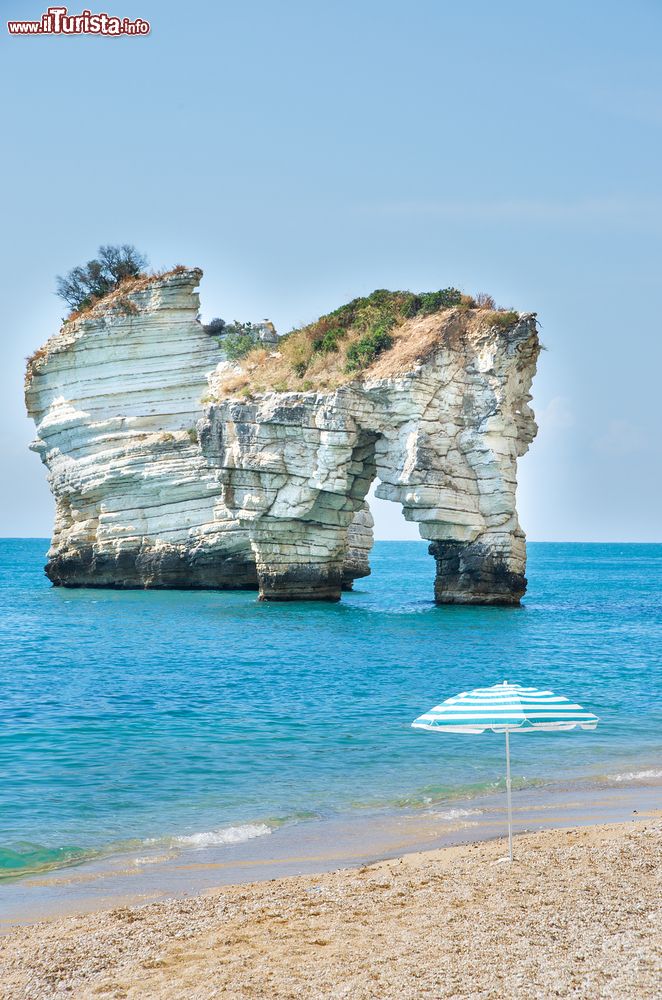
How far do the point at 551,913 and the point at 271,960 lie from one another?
2.56m

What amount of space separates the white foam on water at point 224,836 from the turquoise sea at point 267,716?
32 millimetres

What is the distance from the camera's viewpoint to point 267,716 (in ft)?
68.6

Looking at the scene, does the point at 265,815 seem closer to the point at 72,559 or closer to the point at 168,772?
the point at 168,772

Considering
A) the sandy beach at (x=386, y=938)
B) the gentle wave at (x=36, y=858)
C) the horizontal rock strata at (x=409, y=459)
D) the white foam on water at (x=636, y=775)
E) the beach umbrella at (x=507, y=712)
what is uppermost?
the horizontal rock strata at (x=409, y=459)

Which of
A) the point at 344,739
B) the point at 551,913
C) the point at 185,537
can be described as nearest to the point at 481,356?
the point at 185,537

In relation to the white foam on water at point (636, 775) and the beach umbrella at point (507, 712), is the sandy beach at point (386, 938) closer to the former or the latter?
the beach umbrella at point (507, 712)

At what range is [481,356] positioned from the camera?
131ft

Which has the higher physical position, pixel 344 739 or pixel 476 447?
pixel 476 447

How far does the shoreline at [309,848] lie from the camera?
1102 centimetres

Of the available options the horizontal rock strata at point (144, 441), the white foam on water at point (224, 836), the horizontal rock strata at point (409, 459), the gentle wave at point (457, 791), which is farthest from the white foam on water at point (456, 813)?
the horizontal rock strata at point (144, 441)

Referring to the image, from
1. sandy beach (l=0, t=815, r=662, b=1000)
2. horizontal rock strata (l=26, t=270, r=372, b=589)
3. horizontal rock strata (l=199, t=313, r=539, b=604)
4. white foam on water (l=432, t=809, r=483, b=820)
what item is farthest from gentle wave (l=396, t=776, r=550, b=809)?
horizontal rock strata (l=26, t=270, r=372, b=589)

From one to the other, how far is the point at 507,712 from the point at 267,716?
10636 millimetres

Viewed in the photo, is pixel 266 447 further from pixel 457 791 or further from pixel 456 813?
pixel 456 813

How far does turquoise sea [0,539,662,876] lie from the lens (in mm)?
14242
